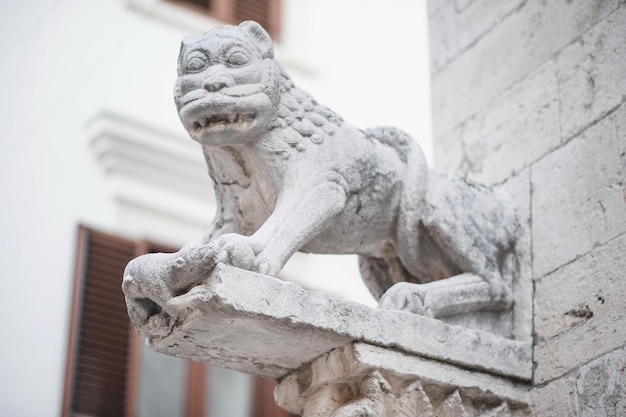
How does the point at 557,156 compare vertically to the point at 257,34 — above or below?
below

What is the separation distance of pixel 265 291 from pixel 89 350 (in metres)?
4.43

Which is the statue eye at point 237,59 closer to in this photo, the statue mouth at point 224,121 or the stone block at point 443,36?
the statue mouth at point 224,121

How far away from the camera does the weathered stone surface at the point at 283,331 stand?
392 cm

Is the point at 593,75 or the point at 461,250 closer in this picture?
the point at 461,250

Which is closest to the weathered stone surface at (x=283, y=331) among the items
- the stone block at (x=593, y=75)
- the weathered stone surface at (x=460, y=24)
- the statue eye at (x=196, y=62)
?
the statue eye at (x=196, y=62)

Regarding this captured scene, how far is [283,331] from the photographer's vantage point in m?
4.06

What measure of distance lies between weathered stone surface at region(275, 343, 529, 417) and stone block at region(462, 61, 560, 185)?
2.97 feet

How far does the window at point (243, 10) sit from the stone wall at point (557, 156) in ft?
16.0

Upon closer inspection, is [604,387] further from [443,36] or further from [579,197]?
[443,36]

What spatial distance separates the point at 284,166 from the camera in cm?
430

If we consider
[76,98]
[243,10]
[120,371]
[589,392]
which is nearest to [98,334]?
[120,371]

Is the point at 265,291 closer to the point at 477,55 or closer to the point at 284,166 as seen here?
the point at 284,166

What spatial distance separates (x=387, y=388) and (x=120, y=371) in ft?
14.0

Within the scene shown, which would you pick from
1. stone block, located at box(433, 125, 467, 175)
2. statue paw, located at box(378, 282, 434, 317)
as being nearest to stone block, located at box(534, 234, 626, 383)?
statue paw, located at box(378, 282, 434, 317)
